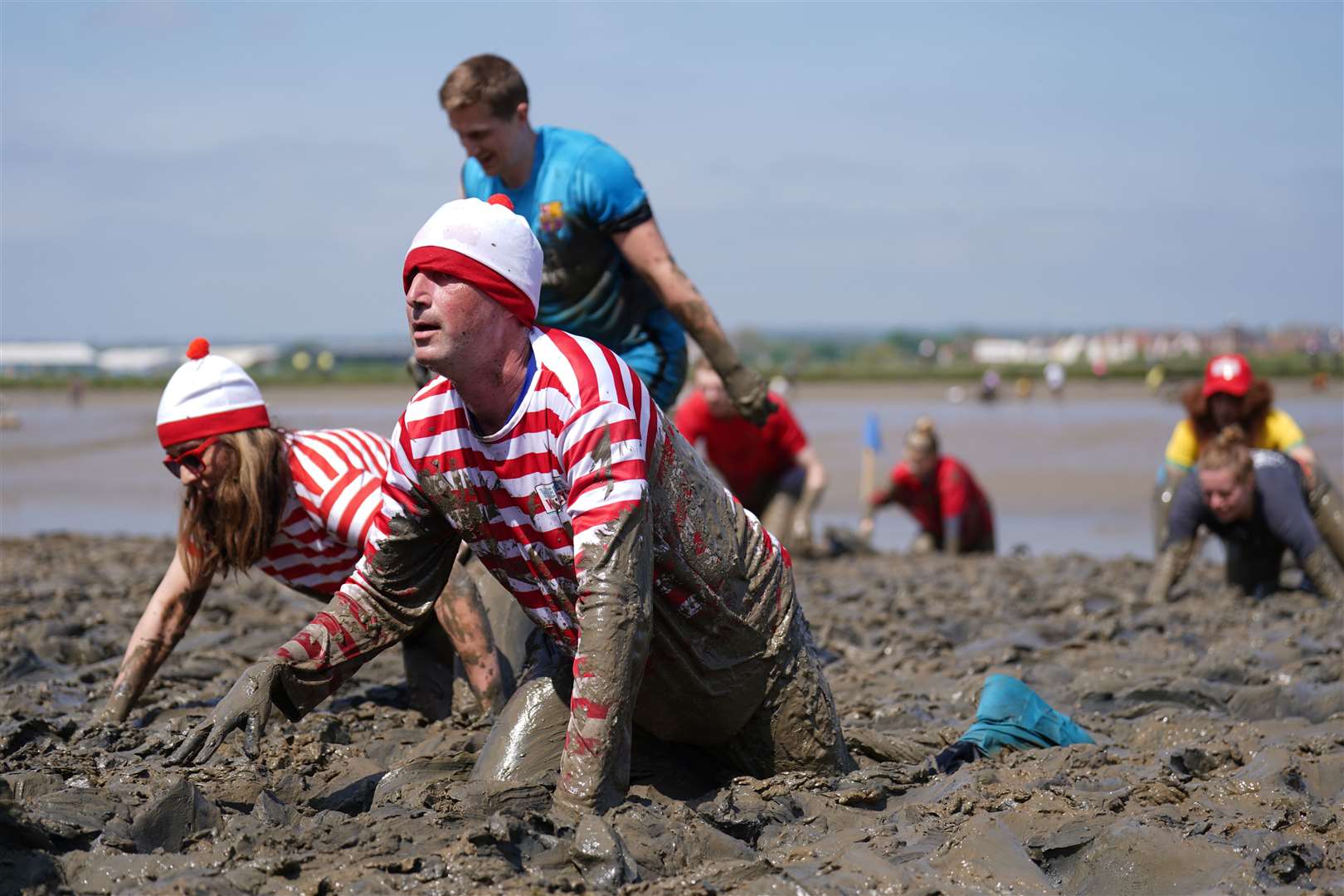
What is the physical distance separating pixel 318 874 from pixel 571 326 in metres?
2.90

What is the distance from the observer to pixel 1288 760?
426 cm

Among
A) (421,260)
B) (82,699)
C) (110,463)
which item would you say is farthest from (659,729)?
(110,463)

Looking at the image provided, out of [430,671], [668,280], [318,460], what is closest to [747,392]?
[668,280]

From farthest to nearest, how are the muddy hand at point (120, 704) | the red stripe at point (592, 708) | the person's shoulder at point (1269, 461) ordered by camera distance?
1. the person's shoulder at point (1269, 461)
2. the muddy hand at point (120, 704)
3. the red stripe at point (592, 708)

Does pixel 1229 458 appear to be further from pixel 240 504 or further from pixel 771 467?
pixel 240 504

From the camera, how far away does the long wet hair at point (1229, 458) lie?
8148 mm

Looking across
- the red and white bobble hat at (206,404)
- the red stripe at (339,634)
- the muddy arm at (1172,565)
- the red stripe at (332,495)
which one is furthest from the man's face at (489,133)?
the muddy arm at (1172,565)

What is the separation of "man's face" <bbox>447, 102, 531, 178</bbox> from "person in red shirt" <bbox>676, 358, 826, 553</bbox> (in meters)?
5.87

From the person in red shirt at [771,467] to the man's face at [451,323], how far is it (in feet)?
26.0

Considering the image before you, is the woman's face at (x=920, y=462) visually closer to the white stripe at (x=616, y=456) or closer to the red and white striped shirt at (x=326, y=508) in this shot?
the red and white striped shirt at (x=326, y=508)

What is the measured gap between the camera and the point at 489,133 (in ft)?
17.5

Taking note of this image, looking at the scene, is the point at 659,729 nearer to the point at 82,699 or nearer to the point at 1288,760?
the point at 1288,760

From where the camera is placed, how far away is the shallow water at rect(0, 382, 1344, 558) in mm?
17234

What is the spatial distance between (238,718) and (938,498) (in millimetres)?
9844
